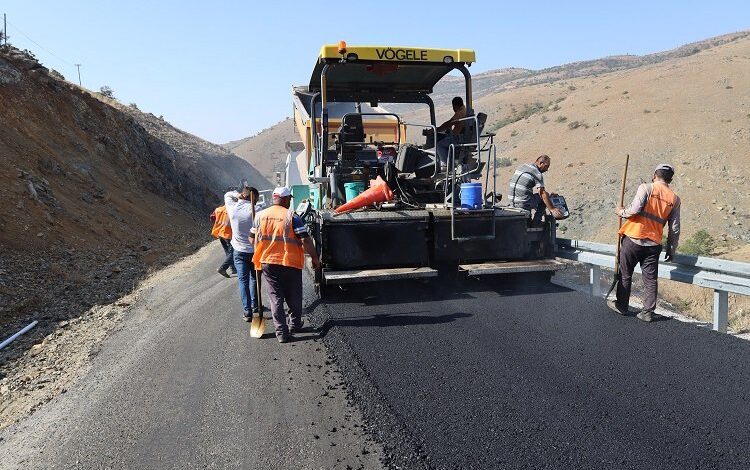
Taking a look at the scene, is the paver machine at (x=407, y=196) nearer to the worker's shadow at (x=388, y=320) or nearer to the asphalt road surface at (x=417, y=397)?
the worker's shadow at (x=388, y=320)

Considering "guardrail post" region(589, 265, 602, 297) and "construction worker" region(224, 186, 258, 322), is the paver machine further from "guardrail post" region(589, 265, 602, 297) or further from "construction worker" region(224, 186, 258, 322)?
"construction worker" region(224, 186, 258, 322)

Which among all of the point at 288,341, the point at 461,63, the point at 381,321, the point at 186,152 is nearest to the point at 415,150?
the point at 461,63

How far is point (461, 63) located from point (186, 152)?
27917mm

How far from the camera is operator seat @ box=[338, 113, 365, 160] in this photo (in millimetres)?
6965

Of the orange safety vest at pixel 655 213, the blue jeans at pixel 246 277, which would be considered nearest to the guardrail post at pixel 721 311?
the orange safety vest at pixel 655 213

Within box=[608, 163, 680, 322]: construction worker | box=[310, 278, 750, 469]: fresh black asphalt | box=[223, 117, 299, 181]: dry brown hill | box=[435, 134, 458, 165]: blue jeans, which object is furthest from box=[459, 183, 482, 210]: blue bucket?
box=[223, 117, 299, 181]: dry brown hill

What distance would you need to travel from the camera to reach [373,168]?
682cm

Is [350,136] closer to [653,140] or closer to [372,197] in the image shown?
[372,197]

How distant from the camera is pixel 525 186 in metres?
6.43

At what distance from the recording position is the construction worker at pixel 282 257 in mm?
4906

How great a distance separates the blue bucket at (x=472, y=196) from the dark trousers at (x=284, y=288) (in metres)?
2.10

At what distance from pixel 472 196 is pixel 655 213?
1.86m

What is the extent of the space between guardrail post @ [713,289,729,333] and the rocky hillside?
285 inches

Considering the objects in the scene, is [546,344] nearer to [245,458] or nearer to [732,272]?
[732,272]
